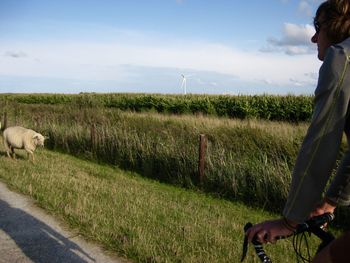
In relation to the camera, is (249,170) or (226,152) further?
(226,152)

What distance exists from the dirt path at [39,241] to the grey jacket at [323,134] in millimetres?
3900

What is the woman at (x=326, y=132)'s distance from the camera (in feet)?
6.48

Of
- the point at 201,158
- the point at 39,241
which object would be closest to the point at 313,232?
the point at 39,241

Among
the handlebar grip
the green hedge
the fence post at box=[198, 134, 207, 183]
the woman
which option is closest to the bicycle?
the handlebar grip

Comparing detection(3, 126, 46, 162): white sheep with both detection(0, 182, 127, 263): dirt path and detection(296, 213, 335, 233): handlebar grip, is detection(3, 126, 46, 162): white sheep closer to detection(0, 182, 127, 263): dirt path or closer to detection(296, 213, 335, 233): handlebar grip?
detection(0, 182, 127, 263): dirt path

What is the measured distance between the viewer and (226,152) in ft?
41.7

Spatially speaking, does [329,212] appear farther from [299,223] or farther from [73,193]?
[73,193]

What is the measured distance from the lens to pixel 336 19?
2.16 metres

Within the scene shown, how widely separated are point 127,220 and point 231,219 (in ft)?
7.68

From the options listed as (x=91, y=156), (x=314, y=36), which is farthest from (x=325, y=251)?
(x=91, y=156)

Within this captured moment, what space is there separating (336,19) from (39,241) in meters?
5.28

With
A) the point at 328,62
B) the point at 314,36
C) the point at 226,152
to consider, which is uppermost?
the point at 314,36

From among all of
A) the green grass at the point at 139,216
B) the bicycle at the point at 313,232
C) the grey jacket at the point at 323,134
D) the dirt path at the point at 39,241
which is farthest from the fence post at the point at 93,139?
the grey jacket at the point at 323,134

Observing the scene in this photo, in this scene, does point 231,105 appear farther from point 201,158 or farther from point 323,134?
point 323,134
